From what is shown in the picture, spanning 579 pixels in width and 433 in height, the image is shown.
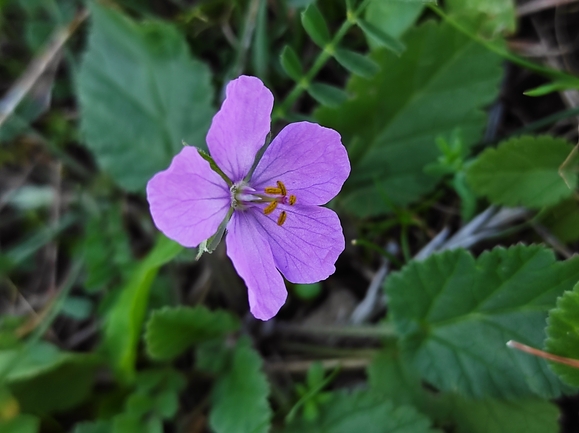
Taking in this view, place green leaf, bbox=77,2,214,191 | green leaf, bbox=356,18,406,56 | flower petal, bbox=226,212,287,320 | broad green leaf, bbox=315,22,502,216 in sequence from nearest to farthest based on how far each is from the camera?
flower petal, bbox=226,212,287,320 → green leaf, bbox=356,18,406,56 → broad green leaf, bbox=315,22,502,216 → green leaf, bbox=77,2,214,191

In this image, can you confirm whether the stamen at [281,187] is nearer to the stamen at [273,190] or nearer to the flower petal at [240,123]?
the stamen at [273,190]

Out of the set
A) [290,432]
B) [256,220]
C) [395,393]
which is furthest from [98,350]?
[395,393]

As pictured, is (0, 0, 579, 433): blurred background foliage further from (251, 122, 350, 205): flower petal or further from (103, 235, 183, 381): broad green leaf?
(251, 122, 350, 205): flower petal

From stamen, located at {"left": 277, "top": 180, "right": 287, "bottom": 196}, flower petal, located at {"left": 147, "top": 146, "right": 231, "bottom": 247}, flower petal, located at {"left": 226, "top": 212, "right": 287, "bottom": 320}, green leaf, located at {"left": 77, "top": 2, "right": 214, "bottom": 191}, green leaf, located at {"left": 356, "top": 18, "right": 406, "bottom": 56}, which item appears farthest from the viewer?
green leaf, located at {"left": 77, "top": 2, "right": 214, "bottom": 191}

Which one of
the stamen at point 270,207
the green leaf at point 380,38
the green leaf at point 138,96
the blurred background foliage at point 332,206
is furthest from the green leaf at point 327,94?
the green leaf at point 138,96

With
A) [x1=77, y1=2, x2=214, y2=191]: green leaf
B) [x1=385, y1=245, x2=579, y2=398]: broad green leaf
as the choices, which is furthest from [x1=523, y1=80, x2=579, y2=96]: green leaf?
[x1=77, y1=2, x2=214, y2=191]: green leaf
